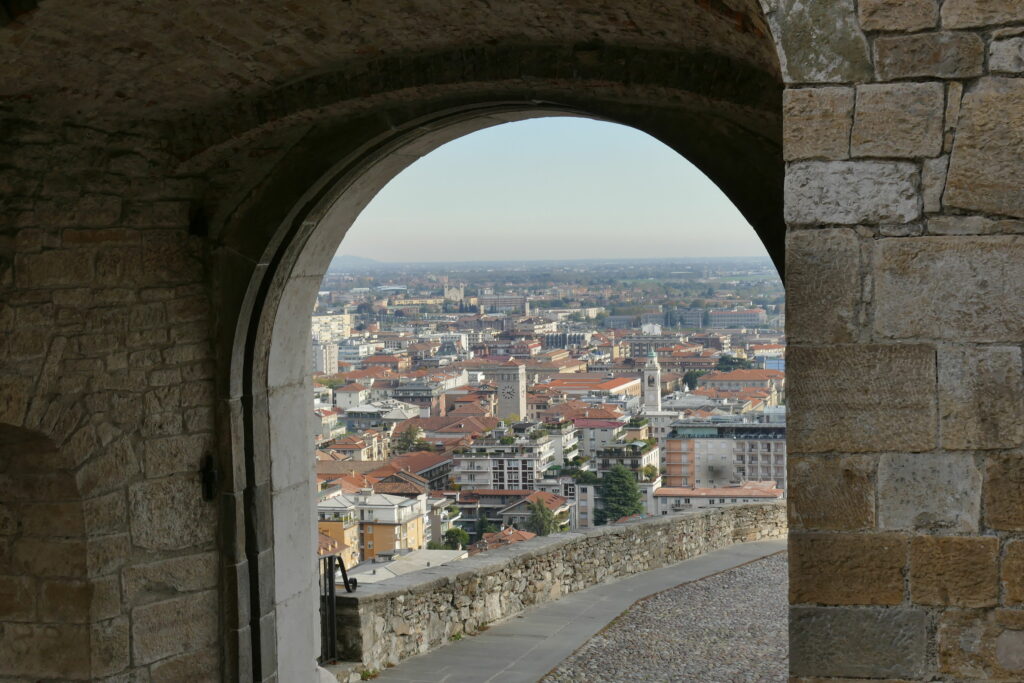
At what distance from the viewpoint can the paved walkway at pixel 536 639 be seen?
6297 mm

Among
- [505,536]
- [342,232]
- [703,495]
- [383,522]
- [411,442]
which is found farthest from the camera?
[411,442]

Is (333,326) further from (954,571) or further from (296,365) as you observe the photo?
(954,571)

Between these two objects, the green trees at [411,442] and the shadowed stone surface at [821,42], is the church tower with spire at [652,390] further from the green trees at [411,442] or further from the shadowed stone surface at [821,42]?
the shadowed stone surface at [821,42]

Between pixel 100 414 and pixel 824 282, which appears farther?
pixel 100 414

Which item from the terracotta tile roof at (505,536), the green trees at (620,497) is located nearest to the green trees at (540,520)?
the terracotta tile roof at (505,536)

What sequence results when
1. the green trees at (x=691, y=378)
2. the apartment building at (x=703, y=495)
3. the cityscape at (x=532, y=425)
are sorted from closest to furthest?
the cityscape at (x=532, y=425), the apartment building at (x=703, y=495), the green trees at (x=691, y=378)

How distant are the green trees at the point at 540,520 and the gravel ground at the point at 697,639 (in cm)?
192

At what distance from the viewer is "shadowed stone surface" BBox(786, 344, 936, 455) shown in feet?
6.98

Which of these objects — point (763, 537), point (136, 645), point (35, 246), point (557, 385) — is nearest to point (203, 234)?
point (35, 246)

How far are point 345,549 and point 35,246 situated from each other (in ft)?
17.6

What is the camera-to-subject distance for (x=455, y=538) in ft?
36.7

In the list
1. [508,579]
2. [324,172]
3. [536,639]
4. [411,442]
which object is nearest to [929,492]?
[324,172]

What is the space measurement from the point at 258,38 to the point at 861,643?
2652 millimetres

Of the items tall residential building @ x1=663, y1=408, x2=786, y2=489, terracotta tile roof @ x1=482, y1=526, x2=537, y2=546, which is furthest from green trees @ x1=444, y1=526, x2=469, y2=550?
tall residential building @ x1=663, y1=408, x2=786, y2=489
